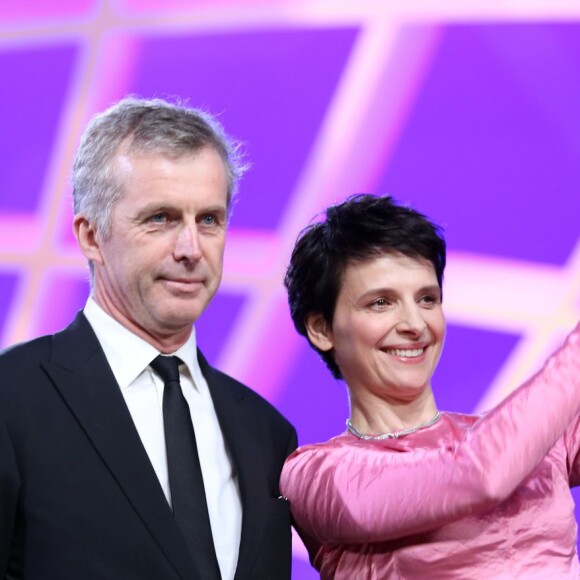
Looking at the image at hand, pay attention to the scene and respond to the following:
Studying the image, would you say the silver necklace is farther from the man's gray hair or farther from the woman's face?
the man's gray hair

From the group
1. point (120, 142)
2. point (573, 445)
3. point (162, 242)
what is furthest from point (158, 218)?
point (573, 445)

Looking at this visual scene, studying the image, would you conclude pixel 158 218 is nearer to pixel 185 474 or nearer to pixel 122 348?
pixel 122 348

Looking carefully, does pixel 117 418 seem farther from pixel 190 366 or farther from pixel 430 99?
pixel 430 99

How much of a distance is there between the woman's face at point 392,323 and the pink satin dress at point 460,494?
0.12 metres

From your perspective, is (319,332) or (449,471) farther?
(319,332)

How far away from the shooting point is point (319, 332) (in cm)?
230

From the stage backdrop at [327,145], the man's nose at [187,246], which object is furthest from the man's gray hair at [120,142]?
the stage backdrop at [327,145]

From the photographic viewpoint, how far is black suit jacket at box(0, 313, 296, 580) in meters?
1.82

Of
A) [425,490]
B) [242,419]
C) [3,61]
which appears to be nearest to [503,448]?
[425,490]

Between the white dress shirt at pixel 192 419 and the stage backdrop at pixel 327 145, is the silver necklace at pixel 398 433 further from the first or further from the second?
the stage backdrop at pixel 327 145

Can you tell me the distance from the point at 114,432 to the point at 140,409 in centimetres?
10

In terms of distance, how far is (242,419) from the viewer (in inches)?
86.4

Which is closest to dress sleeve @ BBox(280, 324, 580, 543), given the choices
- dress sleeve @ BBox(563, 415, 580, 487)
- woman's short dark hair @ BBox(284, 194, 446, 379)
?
dress sleeve @ BBox(563, 415, 580, 487)

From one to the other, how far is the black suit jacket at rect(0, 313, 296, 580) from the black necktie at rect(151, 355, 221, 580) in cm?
5
